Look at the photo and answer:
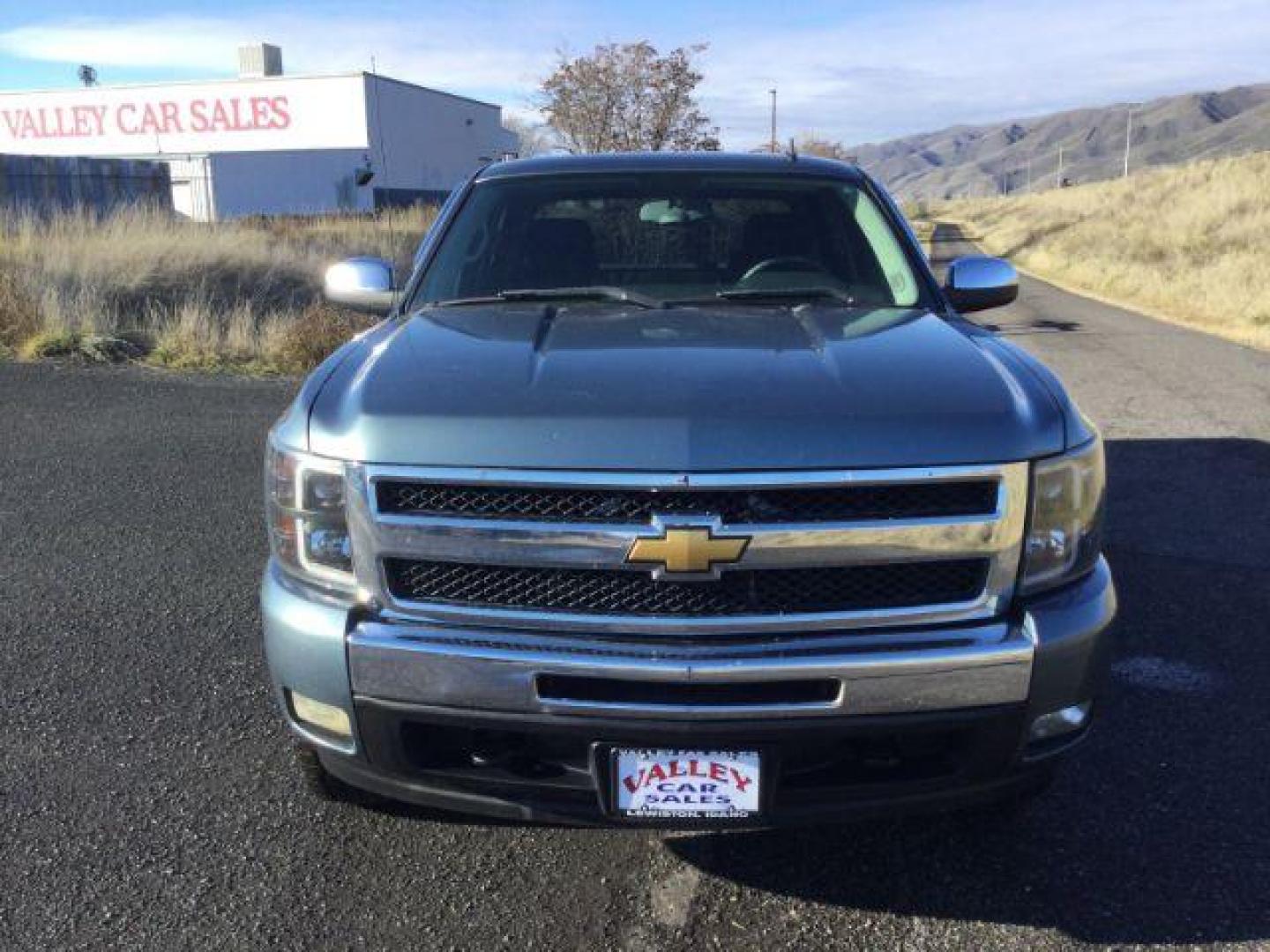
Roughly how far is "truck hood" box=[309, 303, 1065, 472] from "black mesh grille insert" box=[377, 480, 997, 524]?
0.05m

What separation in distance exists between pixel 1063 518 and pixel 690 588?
84 centimetres

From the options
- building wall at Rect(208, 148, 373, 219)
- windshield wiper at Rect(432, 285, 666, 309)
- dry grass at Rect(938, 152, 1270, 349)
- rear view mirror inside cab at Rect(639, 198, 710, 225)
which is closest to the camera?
windshield wiper at Rect(432, 285, 666, 309)

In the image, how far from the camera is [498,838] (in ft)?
9.34

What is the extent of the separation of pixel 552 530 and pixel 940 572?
813 mm

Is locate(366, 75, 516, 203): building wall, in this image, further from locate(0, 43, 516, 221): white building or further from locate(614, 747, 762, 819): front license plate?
locate(614, 747, 762, 819): front license plate

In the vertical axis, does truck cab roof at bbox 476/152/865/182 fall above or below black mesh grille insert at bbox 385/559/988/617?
above

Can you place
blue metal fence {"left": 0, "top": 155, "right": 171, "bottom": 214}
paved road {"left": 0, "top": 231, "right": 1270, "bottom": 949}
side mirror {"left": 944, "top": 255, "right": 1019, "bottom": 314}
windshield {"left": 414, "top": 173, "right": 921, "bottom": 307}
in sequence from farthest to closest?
1. blue metal fence {"left": 0, "top": 155, "right": 171, "bottom": 214}
2. side mirror {"left": 944, "top": 255, "right": 1019, "bottom": 314}
3. windshield {"left": 414, "top": 173, "right": 921, "bottom": 307}
4. paved road {"left": 0, "top": 231, "right": 1270, "bottom": 949}

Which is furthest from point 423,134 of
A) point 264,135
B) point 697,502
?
point 697,502

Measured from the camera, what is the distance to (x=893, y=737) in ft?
7.63

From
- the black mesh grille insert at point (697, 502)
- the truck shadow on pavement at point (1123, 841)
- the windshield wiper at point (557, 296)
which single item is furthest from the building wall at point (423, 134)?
the black mesh grille insert at point (697, 502)

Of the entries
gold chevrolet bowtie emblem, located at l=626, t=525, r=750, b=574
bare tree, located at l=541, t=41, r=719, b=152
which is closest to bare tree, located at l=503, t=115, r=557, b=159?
bare tree, located at l=541, t=41, r=719, b=152

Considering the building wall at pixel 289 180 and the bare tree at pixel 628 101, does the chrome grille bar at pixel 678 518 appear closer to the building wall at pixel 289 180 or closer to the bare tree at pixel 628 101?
the bare tree at pixel 628 101

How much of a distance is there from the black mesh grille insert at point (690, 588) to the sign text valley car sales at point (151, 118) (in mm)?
51018

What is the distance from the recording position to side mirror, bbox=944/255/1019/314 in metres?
3.73
